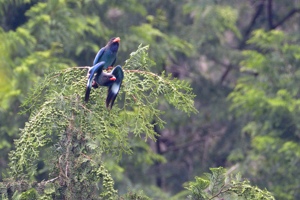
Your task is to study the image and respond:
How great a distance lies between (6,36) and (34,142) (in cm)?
332

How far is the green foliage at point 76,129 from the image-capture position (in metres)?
2.99

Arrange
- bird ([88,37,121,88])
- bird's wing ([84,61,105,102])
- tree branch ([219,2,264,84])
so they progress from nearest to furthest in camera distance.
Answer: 1. bird's wing ([84,61,105,102])
2. bird ([88,37,121,88])
3. tree branch ([219,2,264,84])

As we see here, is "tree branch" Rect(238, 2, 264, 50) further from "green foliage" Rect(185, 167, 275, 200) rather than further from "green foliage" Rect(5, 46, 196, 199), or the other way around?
"green foliage" Rect(185, 167, 275, 200)

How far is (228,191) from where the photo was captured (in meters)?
3.06

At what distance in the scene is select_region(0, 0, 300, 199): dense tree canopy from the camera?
10.1 feet

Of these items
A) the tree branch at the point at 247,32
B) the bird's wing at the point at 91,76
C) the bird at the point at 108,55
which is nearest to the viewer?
the bird's wing at the point at 91,76

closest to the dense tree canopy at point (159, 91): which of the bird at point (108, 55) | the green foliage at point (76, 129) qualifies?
the green foliage at point (76, 129)

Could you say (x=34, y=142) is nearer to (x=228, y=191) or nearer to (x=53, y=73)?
(x=53, y=73)

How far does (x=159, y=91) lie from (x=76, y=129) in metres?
0.44

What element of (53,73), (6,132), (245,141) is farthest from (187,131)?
(53,73)

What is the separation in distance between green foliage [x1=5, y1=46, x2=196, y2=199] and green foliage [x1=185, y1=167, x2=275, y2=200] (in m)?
0.37

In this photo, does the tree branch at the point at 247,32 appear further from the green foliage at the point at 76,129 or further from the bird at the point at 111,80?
the bird at the point at 111,80

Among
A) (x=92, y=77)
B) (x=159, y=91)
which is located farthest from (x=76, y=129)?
(x=159, y=91)

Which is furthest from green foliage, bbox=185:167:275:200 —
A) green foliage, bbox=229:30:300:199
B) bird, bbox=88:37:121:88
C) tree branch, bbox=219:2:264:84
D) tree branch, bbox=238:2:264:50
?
tree branch, bbox=238:2:264:50
